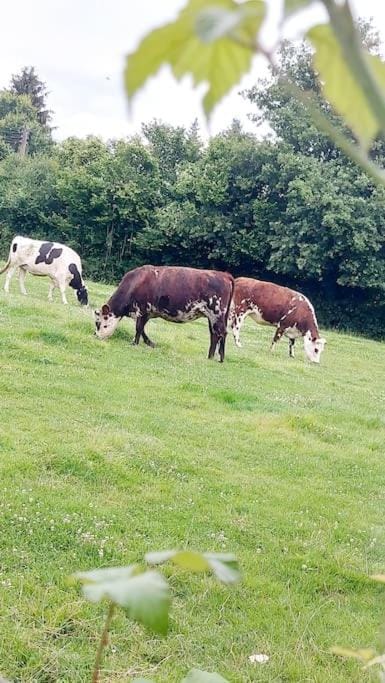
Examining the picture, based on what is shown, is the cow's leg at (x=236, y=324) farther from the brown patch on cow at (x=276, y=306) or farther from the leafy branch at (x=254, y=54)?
the leafy branch at (x=254, y=54)

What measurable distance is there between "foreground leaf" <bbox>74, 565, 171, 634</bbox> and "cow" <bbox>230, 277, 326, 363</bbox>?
12884 mm

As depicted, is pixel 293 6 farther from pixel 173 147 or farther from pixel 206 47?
pixel 173 147

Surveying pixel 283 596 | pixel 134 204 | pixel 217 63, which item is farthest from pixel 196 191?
pixel 217 63

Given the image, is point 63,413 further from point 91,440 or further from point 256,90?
point 256,90

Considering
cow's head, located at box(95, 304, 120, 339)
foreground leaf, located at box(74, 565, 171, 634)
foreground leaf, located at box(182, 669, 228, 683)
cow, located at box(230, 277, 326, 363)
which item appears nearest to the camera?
foreground leaf, located at box(74, 565, 171, 634)

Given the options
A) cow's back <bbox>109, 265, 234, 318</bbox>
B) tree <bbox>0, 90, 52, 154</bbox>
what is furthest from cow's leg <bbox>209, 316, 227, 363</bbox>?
tree <bbox>0, 90, 52, 154</bbox>

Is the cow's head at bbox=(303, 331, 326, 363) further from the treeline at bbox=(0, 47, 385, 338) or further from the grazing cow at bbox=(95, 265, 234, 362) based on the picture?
the treeline at bbox=(0, 47, 385, 338)

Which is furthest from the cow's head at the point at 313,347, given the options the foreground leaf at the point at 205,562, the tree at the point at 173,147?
the tree at the point at 173,147

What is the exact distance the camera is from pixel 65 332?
9.70 m

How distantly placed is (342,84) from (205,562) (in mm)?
296

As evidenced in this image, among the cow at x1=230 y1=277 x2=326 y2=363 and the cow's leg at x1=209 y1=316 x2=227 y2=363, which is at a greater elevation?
the cow at x1=230 y1=277 x2=326 y2=363

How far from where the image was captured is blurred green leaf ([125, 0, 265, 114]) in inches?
11.0

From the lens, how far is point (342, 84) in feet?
1.07

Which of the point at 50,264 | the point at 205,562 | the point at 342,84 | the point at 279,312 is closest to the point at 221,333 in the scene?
the point at 279,312
